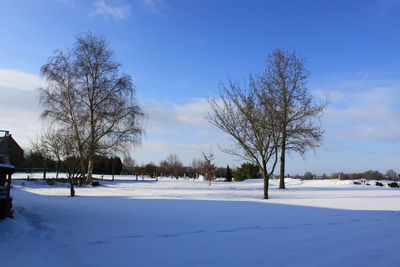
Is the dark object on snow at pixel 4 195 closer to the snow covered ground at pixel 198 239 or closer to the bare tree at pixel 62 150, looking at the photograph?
the snow covered ground at pixel 198 239

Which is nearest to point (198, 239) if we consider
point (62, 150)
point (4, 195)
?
point (4, 195)

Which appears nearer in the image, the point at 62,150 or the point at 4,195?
the point at 4,195

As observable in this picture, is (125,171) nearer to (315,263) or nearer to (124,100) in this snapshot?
(124,100)

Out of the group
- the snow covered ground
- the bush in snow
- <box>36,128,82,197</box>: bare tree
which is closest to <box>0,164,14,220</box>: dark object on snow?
the snow covered ground

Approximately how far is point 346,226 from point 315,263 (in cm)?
344

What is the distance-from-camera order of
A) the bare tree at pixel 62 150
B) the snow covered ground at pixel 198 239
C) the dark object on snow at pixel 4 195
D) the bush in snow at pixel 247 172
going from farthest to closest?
the bush in snow at pixel 247 172, the bare tree at pixel 62 150, the dark object on snow at pixel 4 195, the snow covered ground at pixel 198 239

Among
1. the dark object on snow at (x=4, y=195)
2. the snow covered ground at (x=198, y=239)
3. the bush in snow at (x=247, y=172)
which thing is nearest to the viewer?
the snow covered ground at (x=198, y=239)

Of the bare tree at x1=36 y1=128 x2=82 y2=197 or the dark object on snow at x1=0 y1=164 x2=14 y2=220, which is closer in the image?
the dark object on snow at x1=0 y1=164 x2=14 y2=220

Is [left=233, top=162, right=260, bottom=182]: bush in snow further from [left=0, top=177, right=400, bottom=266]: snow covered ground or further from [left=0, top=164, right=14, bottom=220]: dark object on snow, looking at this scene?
[left=0, top=164, right=14, bottom=220]: dark object on snow

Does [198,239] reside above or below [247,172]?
below

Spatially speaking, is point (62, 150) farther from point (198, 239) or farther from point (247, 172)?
point (247, 172)

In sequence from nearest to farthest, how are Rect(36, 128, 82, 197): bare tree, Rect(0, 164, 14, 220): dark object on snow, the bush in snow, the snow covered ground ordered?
the snow covered ground < Rect(0, 164, 14, 220): dark object on snow < Rect(36, 128, 82, 197): bare tree < the bush in snow

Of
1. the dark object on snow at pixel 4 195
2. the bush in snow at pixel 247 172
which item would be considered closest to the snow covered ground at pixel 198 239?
the dark object on snow at pixel 4 195

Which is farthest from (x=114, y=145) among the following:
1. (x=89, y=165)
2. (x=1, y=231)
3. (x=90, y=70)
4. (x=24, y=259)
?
(x=24, y=259)
